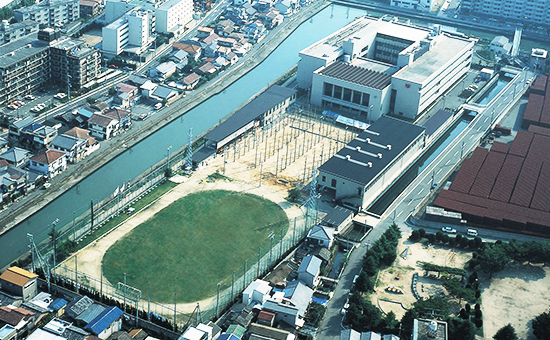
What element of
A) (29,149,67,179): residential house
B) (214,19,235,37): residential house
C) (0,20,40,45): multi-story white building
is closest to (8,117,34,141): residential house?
(29,149,67,179): residential house

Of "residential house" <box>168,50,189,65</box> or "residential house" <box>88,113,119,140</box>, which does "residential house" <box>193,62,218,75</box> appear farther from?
"residential house" <box>88,113,119,140</box>

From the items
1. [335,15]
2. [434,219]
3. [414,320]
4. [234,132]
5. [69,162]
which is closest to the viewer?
[414,320]

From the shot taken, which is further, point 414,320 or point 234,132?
point 234,132

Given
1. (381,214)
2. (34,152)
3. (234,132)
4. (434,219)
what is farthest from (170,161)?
(434,219)

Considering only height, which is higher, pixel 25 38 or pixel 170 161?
pixel 25 38

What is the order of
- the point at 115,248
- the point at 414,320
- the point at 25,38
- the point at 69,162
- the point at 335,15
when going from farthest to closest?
the point at 335,15
the point at 25,38
the point at 69,162
the point at 115,248
the point at 414,320

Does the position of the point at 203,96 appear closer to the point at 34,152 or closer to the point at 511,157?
the point at 34,152
